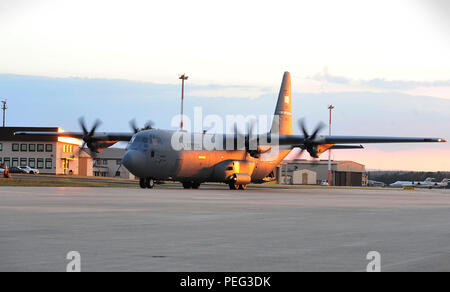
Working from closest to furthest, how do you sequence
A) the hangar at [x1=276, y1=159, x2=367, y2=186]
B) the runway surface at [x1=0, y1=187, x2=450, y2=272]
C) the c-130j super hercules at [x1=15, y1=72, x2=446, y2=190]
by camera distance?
the runway surface at [x1=0, y1=187, x2=450, y2=272] → the c-130j super hercules at [x1=15, y1=72, x2=446, y2=190] → the hangar at [x1=276, y1=159, x2=367, y2=186]

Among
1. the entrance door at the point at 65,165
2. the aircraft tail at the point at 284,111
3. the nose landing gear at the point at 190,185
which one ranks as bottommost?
the nose landing gear at the point at 190,185

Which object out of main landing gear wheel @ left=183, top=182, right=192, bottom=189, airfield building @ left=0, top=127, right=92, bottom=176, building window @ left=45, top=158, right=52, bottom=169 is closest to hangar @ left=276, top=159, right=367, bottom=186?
airfield building @ left=0, top=127, right=92, bottom=176

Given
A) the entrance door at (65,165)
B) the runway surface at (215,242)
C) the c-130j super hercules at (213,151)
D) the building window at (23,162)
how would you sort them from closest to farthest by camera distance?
the runway surface at (215,242) < the c-130j super hercules at (213,151) < the building window at (23,162) < the entrance door at (65,165)

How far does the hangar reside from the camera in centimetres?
14411

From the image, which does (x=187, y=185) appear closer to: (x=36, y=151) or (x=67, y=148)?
(x=36, y=151)

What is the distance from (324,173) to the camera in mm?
158875

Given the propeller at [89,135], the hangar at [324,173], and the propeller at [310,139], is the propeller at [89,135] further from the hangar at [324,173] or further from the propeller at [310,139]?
the hangar at [324,173]

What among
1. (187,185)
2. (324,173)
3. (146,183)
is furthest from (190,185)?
(324,173)

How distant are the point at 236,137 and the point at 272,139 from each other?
282 centimetres

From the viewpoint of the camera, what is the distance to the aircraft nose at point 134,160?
144ft

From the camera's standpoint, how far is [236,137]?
5019 cm

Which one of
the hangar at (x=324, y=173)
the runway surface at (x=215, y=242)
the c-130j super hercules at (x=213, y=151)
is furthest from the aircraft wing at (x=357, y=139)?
the hangar at (x=324, y=173)

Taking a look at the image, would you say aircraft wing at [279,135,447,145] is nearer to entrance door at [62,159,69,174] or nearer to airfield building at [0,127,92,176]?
airfield building at [0,127,92,176]

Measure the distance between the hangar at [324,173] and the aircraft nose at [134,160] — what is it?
10015cm
